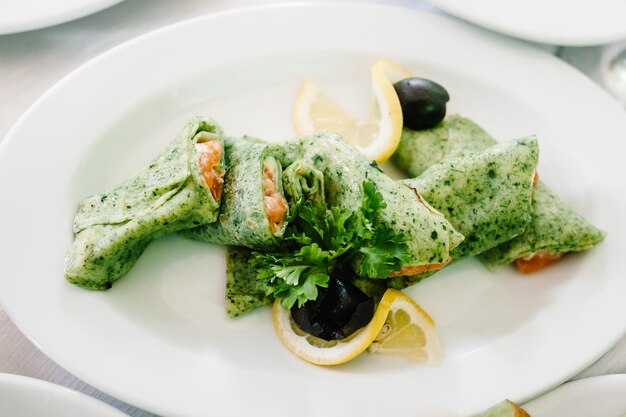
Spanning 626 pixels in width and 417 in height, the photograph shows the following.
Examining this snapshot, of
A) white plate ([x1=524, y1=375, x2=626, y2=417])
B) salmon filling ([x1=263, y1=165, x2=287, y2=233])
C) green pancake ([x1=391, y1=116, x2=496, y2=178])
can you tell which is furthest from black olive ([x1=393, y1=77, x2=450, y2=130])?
white plate ([x1=524, y1=375, x2=626, y2=417])

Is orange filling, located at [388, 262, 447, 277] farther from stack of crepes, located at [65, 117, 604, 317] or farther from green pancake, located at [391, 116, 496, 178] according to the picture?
green pancake, located at [391, 116, 496, 178]

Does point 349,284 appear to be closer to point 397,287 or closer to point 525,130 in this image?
point 397,287

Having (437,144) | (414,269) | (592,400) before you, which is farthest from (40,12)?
(592,400)

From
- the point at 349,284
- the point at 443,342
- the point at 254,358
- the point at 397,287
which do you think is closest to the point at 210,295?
the point at 254,358

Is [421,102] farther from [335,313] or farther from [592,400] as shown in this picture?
[592,400]

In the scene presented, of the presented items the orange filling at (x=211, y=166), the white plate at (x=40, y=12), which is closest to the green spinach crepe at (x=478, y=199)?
the orange filling at (x=211, y=166)

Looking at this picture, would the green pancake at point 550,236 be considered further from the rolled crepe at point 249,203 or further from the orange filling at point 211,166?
the orange filling at point 211,166

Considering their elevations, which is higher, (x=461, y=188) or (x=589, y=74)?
(x=589, y=74)
